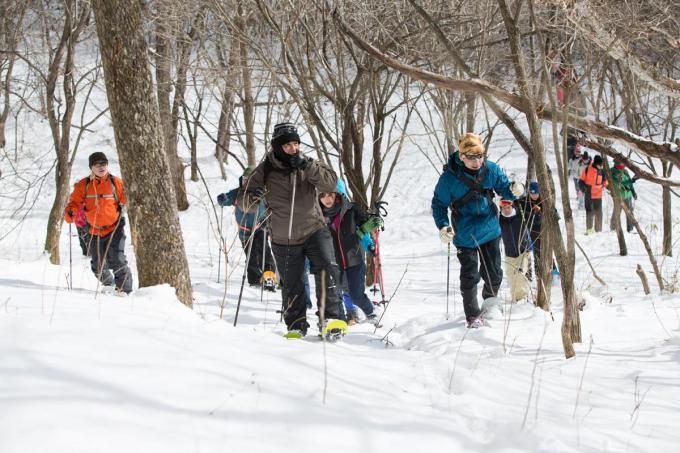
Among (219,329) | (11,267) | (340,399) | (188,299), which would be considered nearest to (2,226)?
(11,267)

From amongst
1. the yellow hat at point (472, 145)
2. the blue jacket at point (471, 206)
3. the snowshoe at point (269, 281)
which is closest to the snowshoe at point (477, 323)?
the blue jacket at point (471, 206)

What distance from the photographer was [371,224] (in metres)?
6.70

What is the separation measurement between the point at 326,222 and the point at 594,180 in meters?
9.38

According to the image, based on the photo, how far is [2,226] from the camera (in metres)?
16.3

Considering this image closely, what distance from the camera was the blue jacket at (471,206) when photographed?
5.91m

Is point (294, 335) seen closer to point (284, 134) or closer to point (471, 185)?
point (284, 134)

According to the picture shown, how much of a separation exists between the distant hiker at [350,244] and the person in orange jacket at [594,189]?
8154 mm

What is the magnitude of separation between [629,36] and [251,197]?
179 inches

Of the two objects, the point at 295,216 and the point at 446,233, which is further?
the point at 446,233

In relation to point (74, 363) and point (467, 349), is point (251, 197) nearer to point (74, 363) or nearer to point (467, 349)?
point (467, 349)

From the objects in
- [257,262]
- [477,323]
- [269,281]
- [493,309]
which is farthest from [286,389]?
[257,262]

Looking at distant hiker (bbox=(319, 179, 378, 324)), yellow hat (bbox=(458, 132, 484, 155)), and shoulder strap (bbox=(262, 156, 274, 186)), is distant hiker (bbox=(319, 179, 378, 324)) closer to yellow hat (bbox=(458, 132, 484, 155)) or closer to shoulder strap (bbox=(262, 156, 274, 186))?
shoulder strap (bbox=(262, 156, 274, 186))

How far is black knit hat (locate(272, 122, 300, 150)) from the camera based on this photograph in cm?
516

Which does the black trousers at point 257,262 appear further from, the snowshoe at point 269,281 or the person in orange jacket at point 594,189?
the person in orange jacket at point 594,189
